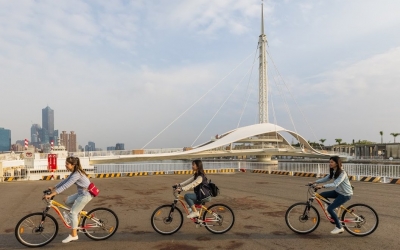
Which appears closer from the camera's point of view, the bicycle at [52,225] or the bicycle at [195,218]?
the bicycle at [52,225]

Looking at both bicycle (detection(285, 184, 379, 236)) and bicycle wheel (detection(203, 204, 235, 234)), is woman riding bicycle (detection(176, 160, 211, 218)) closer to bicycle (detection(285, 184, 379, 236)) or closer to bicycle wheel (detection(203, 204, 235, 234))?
bicycle wheel (detection(203, 204, 235, 234))

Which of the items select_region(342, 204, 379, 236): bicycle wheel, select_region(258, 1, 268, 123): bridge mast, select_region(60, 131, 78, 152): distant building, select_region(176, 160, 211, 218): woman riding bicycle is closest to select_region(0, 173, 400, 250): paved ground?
select_region(342, 204, 379, 236): bicycle wheel

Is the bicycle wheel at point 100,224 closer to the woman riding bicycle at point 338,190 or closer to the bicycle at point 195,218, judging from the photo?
the bicycle at point 195,218

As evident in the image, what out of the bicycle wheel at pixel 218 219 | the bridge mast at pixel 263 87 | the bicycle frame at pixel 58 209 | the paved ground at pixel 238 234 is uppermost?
the bridge mast at pixel 263 87

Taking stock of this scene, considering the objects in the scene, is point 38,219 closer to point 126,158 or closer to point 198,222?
point 198,222

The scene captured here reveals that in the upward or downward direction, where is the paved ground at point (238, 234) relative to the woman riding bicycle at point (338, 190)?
downward

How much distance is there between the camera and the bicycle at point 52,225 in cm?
560

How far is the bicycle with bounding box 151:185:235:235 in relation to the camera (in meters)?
6.32

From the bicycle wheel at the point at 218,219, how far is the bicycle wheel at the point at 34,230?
10.1ft

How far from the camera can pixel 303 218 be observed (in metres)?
6.35

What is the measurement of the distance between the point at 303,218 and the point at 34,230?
5341mm

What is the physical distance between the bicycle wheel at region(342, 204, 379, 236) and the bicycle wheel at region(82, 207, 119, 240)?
4790 millimetres

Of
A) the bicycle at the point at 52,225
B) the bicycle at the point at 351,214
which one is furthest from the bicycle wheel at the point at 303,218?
the bicycle at the point at 52,225

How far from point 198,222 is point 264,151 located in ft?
180
